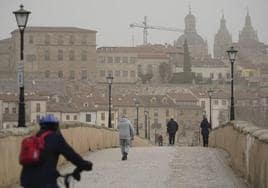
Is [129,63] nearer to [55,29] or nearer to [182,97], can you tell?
[55,29]

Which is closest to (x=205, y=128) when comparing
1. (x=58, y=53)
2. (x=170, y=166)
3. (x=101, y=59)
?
(x=170, y=166)

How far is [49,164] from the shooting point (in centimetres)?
938

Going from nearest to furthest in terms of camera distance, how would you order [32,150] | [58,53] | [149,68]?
[32,150] < [58,53] < [149,68]

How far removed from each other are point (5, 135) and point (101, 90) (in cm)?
14943

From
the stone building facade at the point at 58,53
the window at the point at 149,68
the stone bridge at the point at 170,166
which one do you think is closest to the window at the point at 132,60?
the window at the point at 149,68

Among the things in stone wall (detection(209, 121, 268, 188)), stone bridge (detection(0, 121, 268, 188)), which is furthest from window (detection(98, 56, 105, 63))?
stone wall (detection(209, 121, 268, 188))

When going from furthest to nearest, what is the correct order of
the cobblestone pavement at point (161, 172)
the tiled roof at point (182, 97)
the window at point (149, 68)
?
1. the window at point (149, 68)
2. the tiled roof at point (182, 97)
3. the cobblestone pavement at point (161, 172)

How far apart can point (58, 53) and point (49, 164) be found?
167382 mm

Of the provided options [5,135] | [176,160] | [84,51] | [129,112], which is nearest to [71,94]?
[129,112]

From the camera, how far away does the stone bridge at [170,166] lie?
16234 mm

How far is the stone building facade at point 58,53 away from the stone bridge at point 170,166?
14448cm

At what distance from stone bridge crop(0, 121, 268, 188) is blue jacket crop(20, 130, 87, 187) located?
538 centimetres

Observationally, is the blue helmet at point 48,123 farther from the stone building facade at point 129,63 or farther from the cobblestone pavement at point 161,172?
the stone building facade at point 129,63

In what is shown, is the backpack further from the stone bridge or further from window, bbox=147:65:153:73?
window, bbox=147:65:153:73
